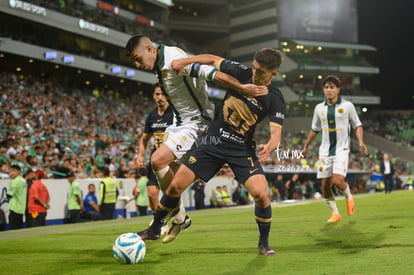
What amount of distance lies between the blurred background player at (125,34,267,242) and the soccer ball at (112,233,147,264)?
972 mm

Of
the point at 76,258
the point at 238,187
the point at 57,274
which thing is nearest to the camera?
the point at 57,274

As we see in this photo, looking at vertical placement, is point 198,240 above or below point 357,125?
below

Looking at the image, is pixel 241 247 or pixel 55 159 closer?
pixel 241 247

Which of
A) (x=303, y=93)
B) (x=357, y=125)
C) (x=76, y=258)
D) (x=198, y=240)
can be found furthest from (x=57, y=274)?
(x=303, y=93)

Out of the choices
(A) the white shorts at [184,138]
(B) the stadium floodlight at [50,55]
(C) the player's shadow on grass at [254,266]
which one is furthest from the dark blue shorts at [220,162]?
(B) the stadium floodlight at [50,55]

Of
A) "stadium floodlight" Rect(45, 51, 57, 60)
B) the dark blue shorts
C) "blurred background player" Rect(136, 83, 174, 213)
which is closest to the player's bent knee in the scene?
the dark blue shorts

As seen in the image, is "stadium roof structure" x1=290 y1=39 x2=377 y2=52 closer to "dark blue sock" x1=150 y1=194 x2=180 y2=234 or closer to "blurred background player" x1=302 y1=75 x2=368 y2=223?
"blurred background player" x1=302 y1=75 x2=368 y2=223

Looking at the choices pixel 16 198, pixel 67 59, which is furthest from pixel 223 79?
pixel 67 59

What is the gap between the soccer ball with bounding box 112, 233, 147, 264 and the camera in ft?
22.1

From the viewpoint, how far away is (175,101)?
26.4 feet

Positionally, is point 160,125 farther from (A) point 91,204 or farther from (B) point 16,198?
(A) point 91,204

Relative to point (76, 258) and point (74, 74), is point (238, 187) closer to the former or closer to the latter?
point (74, 74)

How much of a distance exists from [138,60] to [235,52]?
214 feet

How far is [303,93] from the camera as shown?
70.2 meters
